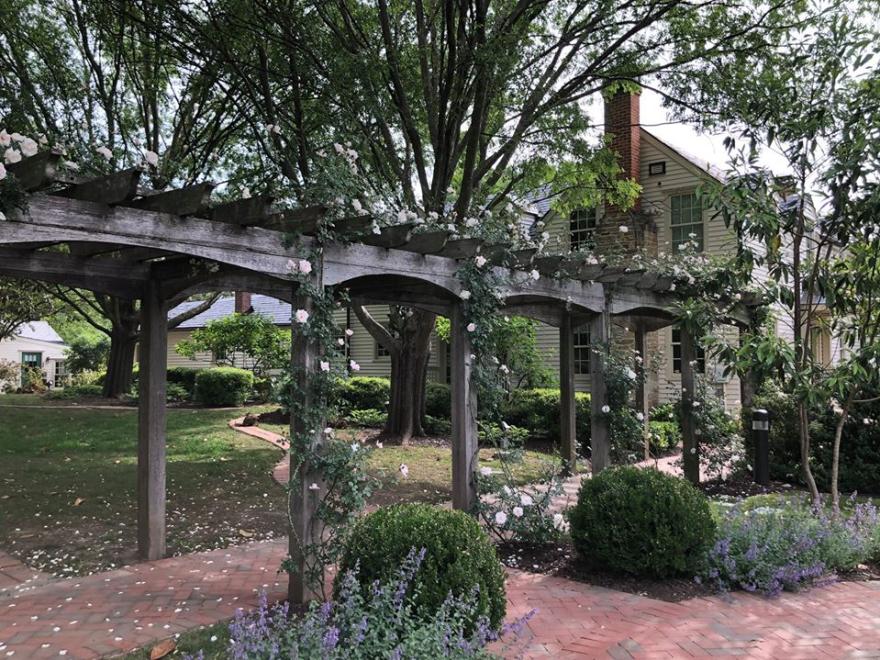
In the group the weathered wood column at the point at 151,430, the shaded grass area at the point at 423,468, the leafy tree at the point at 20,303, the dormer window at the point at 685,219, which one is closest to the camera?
the weathered wood column at the point at 151,430

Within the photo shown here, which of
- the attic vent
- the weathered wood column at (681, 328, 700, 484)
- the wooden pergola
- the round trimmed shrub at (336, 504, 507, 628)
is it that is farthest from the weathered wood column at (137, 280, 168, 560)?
the attic vent

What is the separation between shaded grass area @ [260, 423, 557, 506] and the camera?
7.64 metres

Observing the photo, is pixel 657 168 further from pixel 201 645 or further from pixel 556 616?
pixel 201 645

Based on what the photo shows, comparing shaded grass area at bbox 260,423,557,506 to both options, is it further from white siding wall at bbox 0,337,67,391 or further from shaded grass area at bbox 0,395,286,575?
white siding wall at bbox 0,337,67,391

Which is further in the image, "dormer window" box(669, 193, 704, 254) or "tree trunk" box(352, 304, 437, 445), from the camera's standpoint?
"dormer window" box(669, 193, 704, 254)

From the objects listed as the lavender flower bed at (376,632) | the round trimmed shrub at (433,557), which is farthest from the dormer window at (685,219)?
the lavender flower bed at (376,632)

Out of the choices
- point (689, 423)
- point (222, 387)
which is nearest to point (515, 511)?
point (689, 423)

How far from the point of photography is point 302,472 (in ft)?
14.1

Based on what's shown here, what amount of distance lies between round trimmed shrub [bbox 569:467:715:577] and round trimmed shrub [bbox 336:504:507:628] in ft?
4.62

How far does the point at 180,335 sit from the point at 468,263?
1058 inches

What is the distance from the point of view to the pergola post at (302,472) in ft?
13.7

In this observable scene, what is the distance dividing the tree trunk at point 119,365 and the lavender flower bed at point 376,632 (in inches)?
626

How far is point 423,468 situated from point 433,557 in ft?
20.2

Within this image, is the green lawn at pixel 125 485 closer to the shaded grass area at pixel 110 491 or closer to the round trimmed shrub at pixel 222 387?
the shaded grass area at pixel 110 491
